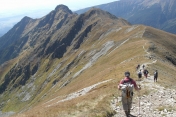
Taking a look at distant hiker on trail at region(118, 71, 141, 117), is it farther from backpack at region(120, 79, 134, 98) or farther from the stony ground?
the stony ground

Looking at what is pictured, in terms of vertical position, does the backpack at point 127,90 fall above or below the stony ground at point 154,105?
above

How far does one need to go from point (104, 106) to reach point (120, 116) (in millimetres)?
3266

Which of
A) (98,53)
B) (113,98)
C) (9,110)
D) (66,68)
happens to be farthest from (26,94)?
(113,98)

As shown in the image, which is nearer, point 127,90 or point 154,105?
point 127,90

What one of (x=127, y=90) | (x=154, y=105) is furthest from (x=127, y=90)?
(x=154, y=105)

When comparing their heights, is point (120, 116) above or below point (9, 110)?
above

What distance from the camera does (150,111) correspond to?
63.4 ft

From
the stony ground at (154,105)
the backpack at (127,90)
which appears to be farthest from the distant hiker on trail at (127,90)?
the stony ground at (154,105)

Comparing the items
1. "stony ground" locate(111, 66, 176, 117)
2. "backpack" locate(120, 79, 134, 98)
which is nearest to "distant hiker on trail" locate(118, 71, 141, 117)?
"backpack" locate(120, 79, 134, 98)

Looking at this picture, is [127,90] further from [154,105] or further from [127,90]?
[154,105]

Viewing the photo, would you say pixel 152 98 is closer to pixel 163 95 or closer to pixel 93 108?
pixel 163 95

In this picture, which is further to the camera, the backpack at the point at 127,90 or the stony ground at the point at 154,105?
the stony ground at the point at 154,105

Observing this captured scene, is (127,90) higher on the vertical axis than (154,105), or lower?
higher

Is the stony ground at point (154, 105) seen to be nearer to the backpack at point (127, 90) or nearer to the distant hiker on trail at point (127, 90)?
the distant hiker on trail at point (127, 90)
